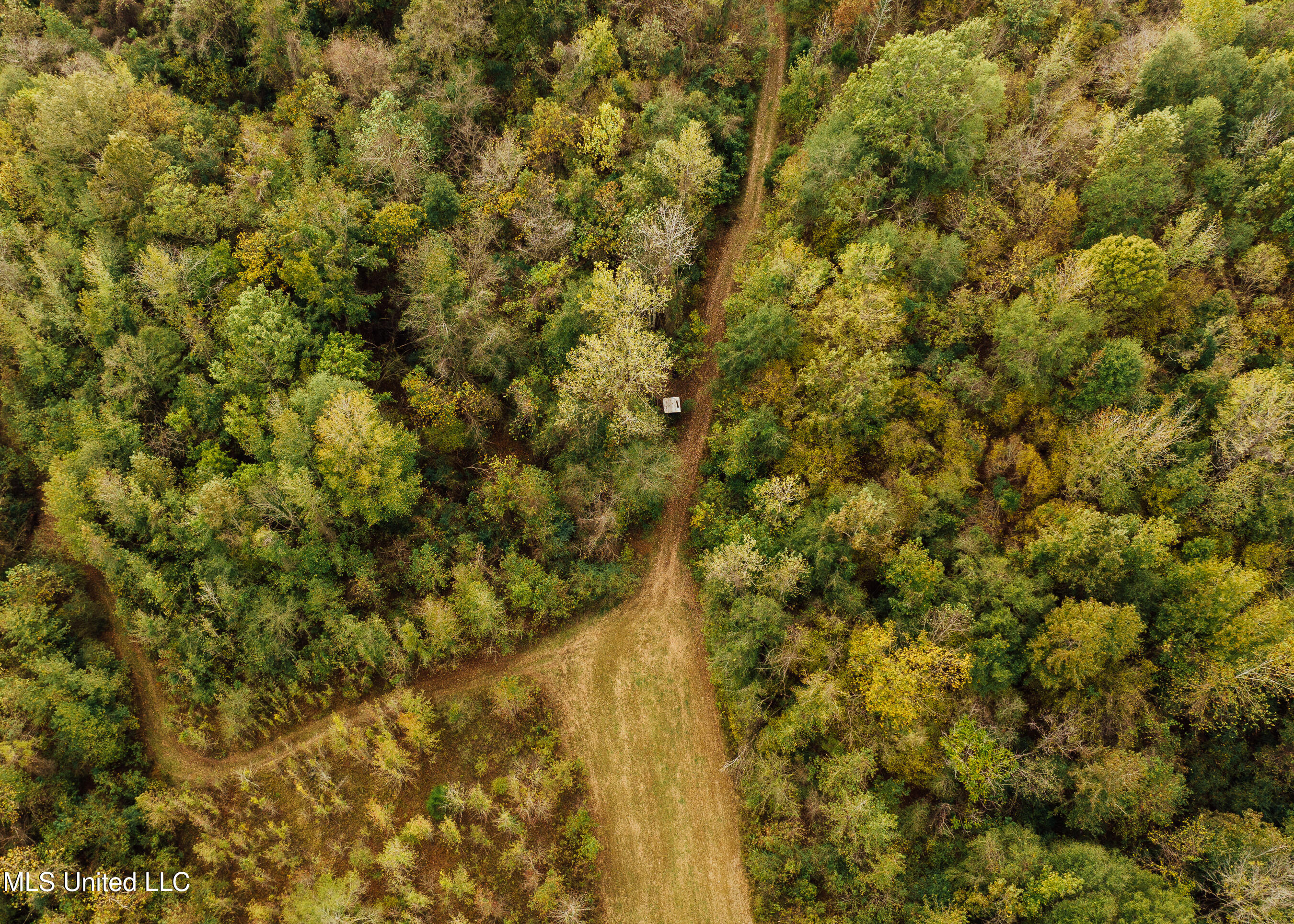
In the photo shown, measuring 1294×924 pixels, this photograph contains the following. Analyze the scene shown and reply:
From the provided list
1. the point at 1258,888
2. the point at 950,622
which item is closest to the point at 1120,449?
the point at 950,622

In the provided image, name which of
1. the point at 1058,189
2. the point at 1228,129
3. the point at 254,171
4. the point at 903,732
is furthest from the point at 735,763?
the point at 254,171

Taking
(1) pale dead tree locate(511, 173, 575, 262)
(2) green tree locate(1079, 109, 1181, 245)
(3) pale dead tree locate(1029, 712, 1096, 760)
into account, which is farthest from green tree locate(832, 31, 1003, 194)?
(3) pale dead tree locate(1029, 712, 1096, 760)

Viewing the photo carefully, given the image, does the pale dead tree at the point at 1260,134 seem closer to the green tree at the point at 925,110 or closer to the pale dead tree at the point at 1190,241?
the pale dead tree at the point at 1190,241

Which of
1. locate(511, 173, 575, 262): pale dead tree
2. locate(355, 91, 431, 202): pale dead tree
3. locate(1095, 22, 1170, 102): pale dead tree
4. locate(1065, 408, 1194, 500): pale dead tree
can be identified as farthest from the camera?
locate(355, 91, 431, 202): pale dead tree

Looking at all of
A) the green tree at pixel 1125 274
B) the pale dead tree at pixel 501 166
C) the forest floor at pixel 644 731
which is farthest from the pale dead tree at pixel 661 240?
the green tree at pixel 1125 274

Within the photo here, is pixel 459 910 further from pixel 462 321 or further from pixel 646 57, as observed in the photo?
pixel 646 57

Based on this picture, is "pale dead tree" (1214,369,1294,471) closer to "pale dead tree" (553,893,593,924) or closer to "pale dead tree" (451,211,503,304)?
"pale dead tree" (553,893,593,924)
